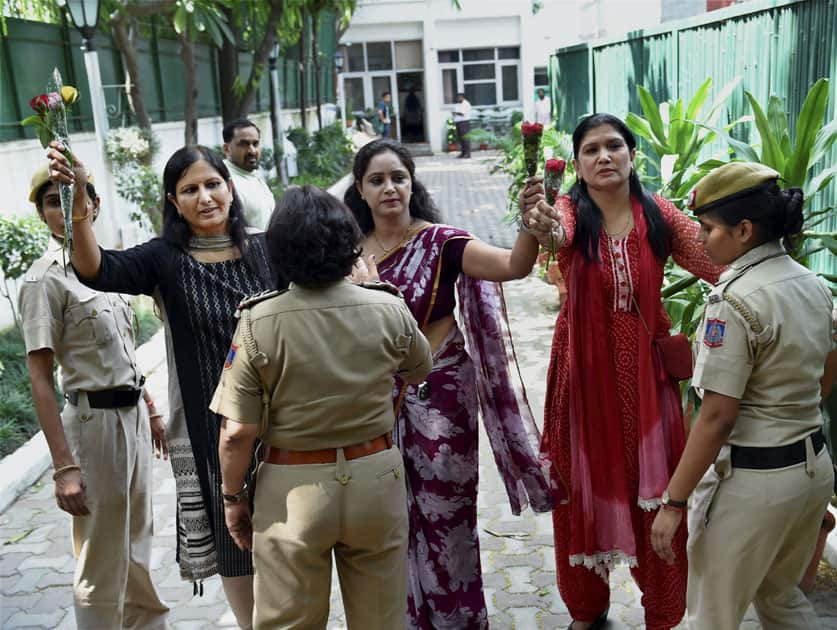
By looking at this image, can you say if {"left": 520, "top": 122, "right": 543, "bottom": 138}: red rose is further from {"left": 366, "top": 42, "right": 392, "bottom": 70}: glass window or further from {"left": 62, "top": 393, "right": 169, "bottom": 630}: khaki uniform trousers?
{"left": 366, "top": 42, "right": 392, "bottom": 70}: glass window

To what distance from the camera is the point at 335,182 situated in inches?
682

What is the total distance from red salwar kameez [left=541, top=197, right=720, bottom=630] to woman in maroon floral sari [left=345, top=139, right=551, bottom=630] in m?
0.22

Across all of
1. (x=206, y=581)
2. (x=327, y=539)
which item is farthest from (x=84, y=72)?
(x=327, y=539)

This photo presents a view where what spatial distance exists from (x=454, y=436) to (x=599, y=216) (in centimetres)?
90

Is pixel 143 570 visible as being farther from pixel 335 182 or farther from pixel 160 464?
pixel 335 182

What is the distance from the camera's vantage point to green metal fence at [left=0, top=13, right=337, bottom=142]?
312 inches

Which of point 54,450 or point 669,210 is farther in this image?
point 669,210

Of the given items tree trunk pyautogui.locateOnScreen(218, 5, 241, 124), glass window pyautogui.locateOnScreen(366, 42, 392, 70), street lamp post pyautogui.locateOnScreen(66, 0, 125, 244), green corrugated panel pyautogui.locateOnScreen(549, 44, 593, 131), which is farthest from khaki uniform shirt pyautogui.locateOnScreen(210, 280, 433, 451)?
glass window pyautogui.locateOnScreen(366, 42, 392, 70)

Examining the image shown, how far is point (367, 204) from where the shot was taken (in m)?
3.12

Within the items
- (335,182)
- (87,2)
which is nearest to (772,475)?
(87,2)

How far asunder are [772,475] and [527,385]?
3.96m

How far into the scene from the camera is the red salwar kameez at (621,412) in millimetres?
2816

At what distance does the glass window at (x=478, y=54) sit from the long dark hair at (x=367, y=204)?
84.1ft

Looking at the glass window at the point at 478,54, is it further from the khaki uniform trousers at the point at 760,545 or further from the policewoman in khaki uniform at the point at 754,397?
the khaki uniform trousers at the point at 760,545
